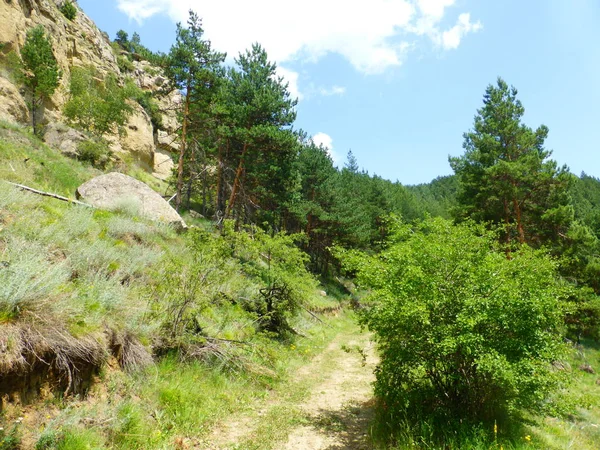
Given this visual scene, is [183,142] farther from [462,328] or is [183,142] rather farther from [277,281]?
[462,328]

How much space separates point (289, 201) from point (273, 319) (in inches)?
451

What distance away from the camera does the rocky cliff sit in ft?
59.9

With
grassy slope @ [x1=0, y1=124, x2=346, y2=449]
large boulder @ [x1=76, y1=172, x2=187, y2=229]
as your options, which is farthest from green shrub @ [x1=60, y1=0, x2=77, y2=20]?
grassy slope @ [x1=0, y1=124, x2=346, y2=449]

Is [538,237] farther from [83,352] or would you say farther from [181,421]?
[83,352]

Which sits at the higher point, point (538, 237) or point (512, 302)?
point (538, 237)

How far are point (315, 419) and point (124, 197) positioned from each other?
9283mm

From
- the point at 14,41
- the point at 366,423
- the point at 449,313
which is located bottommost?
the point at 366,423

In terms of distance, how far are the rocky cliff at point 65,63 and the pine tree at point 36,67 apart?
724 millimetres

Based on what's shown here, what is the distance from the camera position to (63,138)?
18125mm

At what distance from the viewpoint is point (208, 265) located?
6.50 m

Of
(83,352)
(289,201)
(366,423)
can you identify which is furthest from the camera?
(289,201)

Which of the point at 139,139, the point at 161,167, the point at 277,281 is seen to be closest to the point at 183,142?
the point at 277,281

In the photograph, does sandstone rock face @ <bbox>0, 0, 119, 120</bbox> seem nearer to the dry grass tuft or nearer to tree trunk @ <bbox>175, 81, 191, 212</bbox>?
tree trunk @ <bbox>175, 81, 191, 212</bbox>

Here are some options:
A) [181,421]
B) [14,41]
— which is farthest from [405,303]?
[14,41]
